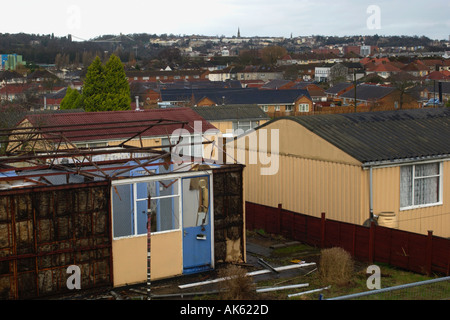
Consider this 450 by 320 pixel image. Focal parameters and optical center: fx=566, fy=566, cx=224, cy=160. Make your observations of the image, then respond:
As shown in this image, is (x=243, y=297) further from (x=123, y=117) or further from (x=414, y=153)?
(x=123, y=117)

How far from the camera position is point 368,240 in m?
14.5

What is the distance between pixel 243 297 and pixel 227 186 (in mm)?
3336

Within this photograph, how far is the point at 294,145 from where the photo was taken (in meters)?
17.7

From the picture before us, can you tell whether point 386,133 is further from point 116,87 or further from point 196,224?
point 116,87

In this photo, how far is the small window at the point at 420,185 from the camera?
1638cm

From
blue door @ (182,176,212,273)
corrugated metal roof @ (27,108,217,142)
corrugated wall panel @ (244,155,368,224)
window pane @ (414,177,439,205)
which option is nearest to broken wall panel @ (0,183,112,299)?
blue door @ (182,176,212,273)

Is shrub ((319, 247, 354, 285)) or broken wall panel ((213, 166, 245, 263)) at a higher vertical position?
broken wall panel ((213, 166, 245, 263))

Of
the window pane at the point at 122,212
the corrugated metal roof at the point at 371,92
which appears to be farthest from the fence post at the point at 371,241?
the corrugated metal roof at the point at 371,92

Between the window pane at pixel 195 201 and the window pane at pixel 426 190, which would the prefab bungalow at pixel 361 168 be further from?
the window pane at pixel 195 201

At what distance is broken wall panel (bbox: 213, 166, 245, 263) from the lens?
1337 cm

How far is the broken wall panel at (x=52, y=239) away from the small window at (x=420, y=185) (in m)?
8.79

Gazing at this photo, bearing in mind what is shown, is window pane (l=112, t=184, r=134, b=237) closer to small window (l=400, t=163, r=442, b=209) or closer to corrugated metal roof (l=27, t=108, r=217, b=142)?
small window (l=400, t=163, r=442, b=209)

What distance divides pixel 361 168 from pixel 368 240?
2.06 metres
